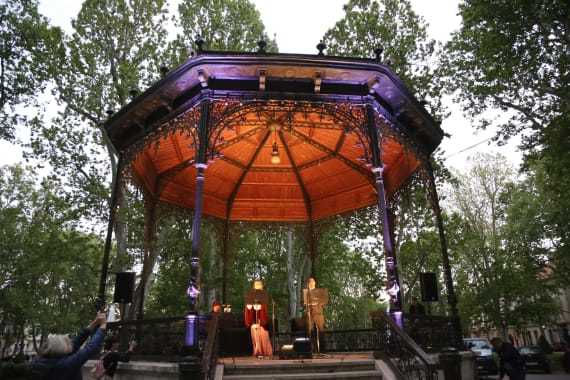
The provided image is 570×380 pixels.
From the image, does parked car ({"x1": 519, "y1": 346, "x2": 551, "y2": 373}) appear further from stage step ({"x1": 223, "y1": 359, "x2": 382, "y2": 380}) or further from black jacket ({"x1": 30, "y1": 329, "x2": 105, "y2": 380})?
black jacket ({"x1": 30, "y1": 329, "x2": 105, "y2": 380})

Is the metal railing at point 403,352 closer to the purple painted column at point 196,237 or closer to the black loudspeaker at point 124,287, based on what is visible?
the purple painted column at point 196,237

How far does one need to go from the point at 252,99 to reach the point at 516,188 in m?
25.8

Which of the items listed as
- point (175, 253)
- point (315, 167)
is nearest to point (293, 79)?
point (315, 167)

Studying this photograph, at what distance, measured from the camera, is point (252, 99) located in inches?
325

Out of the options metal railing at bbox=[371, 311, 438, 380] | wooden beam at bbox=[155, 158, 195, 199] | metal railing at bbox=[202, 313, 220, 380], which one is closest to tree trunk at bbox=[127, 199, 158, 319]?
wooden beam at bbox=[155, 158, 195, 199]

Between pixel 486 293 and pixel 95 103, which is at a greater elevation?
pixel 95 103

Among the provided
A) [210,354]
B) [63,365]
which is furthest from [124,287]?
[63,365]

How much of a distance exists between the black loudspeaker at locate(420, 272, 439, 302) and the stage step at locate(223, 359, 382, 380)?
320 cm

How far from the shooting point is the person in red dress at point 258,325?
32.3 ft

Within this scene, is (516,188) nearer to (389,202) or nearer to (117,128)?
(389,202)

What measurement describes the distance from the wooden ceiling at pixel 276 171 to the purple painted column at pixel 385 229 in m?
2.49

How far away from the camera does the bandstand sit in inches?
309

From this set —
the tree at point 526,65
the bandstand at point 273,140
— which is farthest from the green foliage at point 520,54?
the bandstand at point 273,140

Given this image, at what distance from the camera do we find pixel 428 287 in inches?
378
